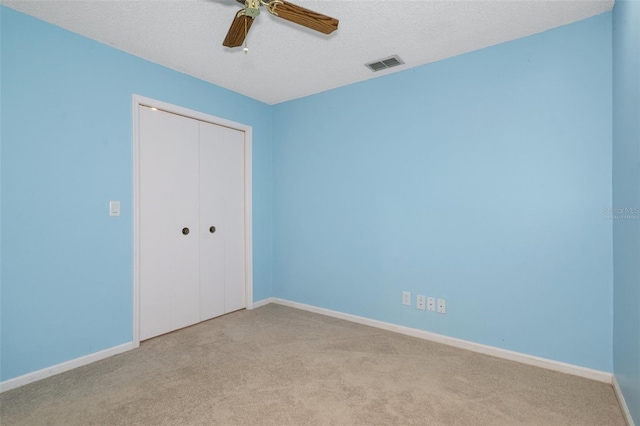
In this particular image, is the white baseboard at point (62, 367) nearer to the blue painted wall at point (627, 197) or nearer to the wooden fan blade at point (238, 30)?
the wooden fan blade at point (238, 30)

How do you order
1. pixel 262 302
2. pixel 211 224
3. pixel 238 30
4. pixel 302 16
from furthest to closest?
pixel 262 302 → pixel 211 224 → pixel 238 30 → pixel 302 16

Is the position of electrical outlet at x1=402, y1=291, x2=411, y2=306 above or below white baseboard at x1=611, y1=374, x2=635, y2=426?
above

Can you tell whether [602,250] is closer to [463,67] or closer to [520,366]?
Result: [520,366]

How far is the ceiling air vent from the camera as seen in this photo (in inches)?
110

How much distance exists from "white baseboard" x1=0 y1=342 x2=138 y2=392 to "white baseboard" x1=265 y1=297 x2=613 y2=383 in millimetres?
1930

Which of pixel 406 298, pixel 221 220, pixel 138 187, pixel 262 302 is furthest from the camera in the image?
pixel 262 302

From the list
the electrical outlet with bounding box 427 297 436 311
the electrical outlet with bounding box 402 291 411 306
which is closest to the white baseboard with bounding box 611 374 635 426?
the electrical outlet with bounding box 427 297 436 311

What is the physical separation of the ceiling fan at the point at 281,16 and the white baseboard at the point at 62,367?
2.59 meters

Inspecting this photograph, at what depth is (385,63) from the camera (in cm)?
288

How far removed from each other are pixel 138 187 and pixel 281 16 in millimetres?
1964

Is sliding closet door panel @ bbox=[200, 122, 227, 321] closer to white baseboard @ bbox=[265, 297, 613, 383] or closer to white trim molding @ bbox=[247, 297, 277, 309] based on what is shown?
white trim molding @ bbox=[247, 297, 277, 309]

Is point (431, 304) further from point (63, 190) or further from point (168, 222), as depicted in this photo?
point (63, 190)

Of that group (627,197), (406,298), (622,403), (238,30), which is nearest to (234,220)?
(406,298)

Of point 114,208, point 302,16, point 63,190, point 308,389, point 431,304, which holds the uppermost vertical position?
point 302,16
